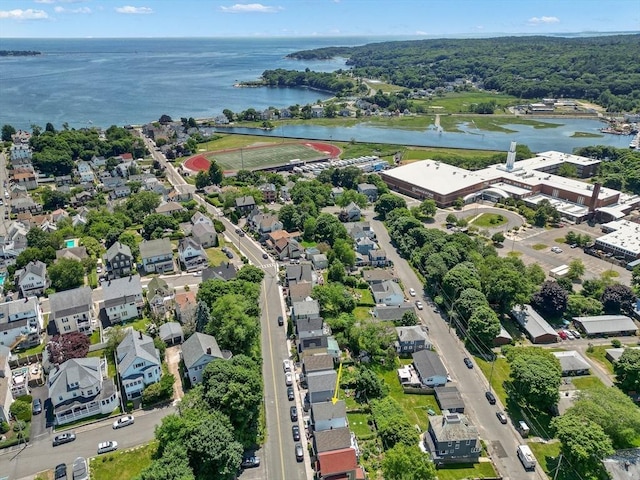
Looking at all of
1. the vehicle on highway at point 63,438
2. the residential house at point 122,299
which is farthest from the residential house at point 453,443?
the residential house at point 122,299

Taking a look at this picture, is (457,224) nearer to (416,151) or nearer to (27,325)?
(416,151)

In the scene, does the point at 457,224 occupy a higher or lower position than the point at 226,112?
lower

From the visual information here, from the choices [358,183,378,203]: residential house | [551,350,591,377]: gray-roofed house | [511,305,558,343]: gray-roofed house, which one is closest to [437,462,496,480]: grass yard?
[551,350,591,377]: gray-roofed house

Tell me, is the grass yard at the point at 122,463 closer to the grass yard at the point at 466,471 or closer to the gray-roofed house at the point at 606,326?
the grass yard at the point at 466,471

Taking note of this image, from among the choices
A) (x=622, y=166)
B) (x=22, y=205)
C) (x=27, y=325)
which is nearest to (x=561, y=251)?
(x=622, y=166)

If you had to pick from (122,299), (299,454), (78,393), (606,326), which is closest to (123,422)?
(78,393)

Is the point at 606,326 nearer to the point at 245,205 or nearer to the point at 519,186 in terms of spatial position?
the point at 519,186
